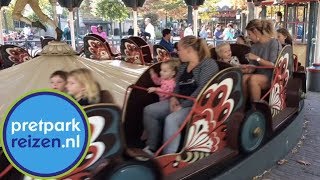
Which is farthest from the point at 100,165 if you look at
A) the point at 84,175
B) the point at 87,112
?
the point at 87,112

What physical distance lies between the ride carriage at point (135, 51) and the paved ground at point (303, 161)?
3.81m

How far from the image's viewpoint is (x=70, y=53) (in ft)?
13.5

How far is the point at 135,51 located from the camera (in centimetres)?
828

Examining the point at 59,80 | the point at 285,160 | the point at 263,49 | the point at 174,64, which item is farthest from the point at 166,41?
the point at 59,80

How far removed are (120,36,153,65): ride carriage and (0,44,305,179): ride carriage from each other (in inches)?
170

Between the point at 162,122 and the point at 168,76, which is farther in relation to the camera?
the point at 168,76

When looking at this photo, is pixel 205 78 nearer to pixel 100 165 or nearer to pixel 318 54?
pixel 100 165

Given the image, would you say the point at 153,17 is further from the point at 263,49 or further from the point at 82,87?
the point at 82,87

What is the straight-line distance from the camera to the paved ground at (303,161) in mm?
3867

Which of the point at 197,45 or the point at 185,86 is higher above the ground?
the point at 197,45

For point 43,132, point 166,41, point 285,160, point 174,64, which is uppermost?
point 166,41

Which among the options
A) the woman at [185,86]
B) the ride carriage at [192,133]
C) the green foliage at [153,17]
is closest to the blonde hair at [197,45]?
the woman at [185,86]

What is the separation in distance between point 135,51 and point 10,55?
2505mm

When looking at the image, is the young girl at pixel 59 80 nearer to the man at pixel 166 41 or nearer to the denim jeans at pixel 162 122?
the denim jeans at pixel 162 122
